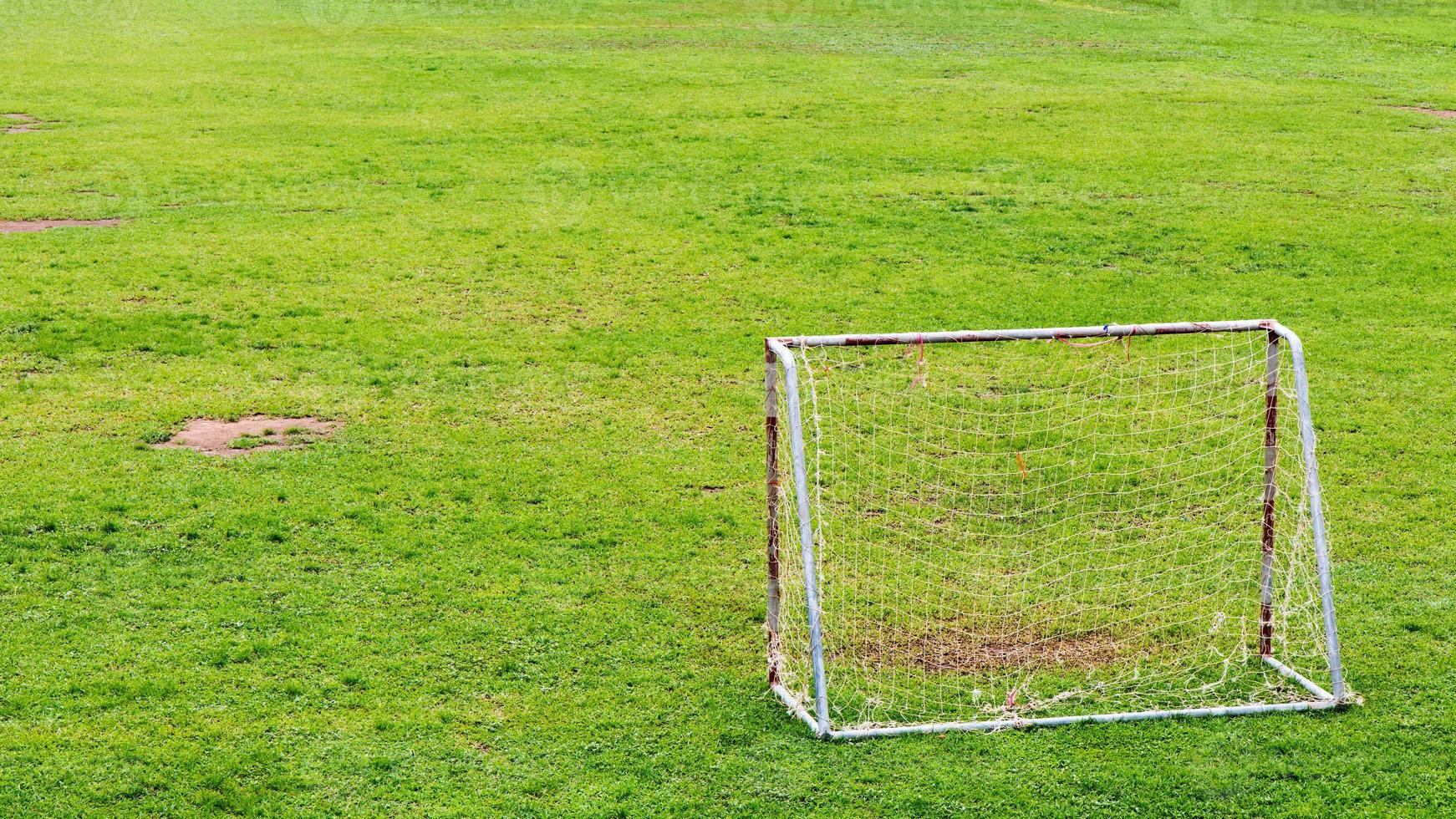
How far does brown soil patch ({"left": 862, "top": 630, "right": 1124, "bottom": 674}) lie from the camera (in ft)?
25.0

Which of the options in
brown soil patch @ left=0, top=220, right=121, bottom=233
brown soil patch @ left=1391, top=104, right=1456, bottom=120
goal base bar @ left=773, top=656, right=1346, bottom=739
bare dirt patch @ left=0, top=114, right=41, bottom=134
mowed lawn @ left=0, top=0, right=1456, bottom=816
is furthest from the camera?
brown soil patch @ left=1391, top=104, right=1456, bottom=120

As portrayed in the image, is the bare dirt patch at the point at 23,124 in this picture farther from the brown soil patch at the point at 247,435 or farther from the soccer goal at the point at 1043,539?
the soccer goal at the point at 1043,539

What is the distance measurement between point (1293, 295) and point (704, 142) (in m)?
9.42

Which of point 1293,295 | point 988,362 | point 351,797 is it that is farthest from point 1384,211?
point 351,797

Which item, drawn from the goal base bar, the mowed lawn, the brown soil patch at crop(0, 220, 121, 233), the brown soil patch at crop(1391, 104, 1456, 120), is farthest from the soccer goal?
the brown soil patch at crop(1391, 104, 1456, 120)

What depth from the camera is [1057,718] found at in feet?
23.1

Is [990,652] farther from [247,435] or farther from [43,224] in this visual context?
[43,224]

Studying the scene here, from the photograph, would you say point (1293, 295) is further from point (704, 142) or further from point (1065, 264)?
point (704, 142)

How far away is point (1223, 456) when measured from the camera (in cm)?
1005

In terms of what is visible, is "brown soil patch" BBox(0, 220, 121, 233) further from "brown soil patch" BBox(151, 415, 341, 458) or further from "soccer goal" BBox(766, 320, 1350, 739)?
"soccer goal" BBox(766, 320, 1350, 739)

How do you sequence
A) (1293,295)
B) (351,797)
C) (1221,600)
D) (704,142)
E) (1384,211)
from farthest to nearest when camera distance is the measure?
(704,142) < (1384,211) < (1293,295) < (1221,600) < (351,797)

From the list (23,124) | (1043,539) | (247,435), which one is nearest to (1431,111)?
(1043,539)

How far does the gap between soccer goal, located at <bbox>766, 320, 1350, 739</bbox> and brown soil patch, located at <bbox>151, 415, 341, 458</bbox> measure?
142 inches

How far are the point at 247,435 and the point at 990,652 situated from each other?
5.85m
